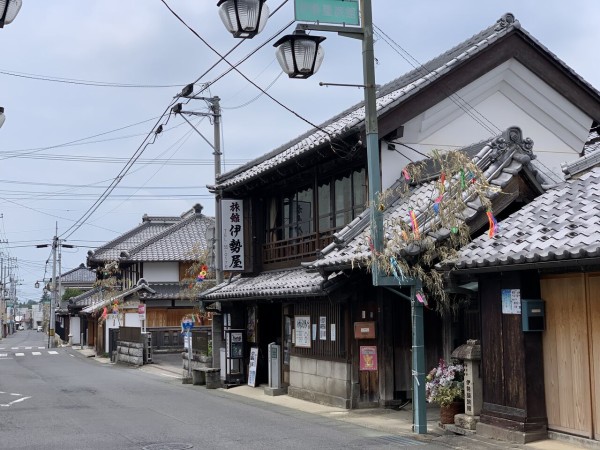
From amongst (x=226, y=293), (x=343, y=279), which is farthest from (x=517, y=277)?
(x=226, y=293)

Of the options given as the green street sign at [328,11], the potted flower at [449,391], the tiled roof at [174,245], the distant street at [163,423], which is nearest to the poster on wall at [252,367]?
the distant street at [163,423]

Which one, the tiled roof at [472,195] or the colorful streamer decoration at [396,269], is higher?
the tiled roof at [472,195]

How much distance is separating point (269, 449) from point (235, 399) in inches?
332

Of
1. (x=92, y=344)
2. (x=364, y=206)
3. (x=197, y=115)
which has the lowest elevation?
(x=92, y=344)

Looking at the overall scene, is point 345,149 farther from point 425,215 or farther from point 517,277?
point 517,277

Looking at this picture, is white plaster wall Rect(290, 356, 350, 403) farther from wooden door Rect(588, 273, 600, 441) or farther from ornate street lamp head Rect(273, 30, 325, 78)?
ornate street lamp head Rect(273, 30, 325, 78)

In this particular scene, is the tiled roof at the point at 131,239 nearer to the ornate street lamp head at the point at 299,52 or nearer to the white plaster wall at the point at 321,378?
the white plaster wall at the point at 321,378

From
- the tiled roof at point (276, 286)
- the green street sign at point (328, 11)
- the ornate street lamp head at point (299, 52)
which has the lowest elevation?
the tiled roof at point (276, 286)

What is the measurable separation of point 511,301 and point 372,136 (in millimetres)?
3784

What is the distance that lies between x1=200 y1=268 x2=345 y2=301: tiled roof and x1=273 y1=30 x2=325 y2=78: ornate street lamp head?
573 centimetres

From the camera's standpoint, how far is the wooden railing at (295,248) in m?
20.0

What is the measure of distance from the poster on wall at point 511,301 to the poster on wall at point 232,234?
13381mm

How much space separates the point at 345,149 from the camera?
1769 cm

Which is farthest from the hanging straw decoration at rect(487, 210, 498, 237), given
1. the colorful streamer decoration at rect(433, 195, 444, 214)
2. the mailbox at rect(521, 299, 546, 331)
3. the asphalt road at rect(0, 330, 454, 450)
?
the asphalt road at rect(0, 330, 454, 450)
